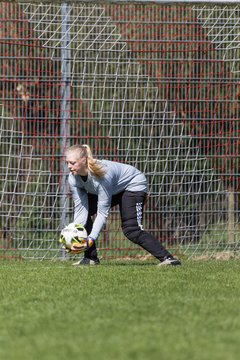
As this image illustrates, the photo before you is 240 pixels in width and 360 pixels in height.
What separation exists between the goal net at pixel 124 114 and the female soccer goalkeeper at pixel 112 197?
2.24 meters

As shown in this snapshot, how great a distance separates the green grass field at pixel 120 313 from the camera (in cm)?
551

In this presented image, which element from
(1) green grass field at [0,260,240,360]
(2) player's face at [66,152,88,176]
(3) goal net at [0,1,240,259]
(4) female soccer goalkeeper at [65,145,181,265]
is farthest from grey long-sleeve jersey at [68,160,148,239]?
(3) goal net at [0,1,240,259]

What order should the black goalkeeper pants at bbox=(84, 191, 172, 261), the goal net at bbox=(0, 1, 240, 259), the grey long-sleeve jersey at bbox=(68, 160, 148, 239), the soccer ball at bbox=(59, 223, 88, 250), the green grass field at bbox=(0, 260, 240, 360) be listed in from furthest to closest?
the goal net at bbox=(0, 1, 240, 259) → the black goalkeeper pants at bbox=(84, 191, 172, 261) → the grey long-sleeve jersey at bbox=(68, 160, 148, 239) → the soccer ball at bbox=(59, 223, 88, 250) → the green grass field at bbox=(0, 260, 240, 360)

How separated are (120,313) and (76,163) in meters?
3.47

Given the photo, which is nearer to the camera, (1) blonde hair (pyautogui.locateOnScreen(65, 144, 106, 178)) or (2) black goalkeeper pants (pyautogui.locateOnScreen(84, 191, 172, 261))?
(1) blonde hair (pyautogui.locateOnScreen(65, 144, 106, 178))

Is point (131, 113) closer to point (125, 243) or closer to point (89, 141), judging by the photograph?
point (89, 141)

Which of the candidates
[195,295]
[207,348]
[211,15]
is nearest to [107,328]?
[207,348]

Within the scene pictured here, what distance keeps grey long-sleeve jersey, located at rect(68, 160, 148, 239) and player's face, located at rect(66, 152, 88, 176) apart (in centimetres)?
10

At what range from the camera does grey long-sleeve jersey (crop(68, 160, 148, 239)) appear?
34.1 feet

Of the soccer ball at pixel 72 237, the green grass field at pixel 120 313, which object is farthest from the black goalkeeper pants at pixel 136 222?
the soccer ball at pixel 72 237

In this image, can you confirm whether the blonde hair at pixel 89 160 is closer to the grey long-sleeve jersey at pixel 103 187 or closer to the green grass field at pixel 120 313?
the grey long-sleeve jersey at pixel 103 187

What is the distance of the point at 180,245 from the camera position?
44.0 feet

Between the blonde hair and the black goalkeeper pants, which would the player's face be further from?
the black goalkeeper pants

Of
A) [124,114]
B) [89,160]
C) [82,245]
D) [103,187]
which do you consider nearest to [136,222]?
[103,187]
